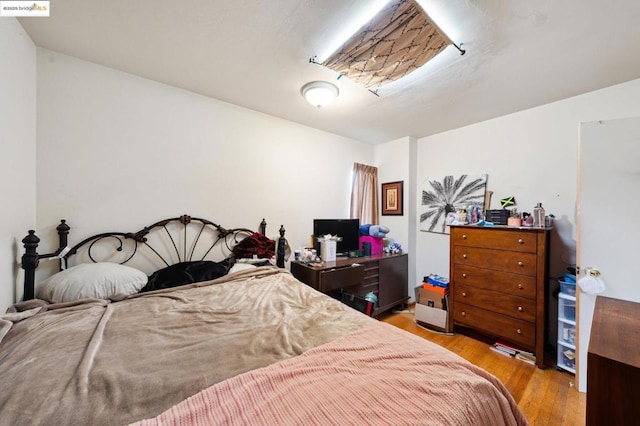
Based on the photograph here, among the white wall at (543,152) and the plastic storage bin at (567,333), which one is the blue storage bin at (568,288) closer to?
the plastic storage bin at (567,333)

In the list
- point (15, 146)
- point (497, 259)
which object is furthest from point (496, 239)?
point (15, 146)

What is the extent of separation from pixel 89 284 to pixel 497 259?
331cm

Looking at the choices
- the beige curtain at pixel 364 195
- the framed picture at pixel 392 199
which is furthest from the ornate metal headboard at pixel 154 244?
the framed picture at pixel 392 199

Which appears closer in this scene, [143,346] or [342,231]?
[143,346]

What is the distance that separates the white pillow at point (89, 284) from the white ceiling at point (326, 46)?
5.10ft

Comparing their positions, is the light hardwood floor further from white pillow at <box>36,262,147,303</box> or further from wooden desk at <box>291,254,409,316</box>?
white pillow at <box>36,262,147,303</box>

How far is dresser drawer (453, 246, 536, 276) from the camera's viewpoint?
2.07 meters

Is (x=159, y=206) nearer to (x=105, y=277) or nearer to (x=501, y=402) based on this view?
(x=105, y=277)

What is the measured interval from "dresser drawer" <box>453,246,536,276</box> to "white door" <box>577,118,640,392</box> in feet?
1.22

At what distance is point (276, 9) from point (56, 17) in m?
1.33

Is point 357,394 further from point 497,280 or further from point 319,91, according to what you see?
point 497,280

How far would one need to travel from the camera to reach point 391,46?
4.85ft

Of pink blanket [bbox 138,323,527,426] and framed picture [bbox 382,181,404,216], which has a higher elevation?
framed picture [bbox 382,181,404,216]

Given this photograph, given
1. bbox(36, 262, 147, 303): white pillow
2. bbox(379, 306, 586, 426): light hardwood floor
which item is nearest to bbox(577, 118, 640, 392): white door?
bbox(379, 306, 586, 426): light hardwood floor
